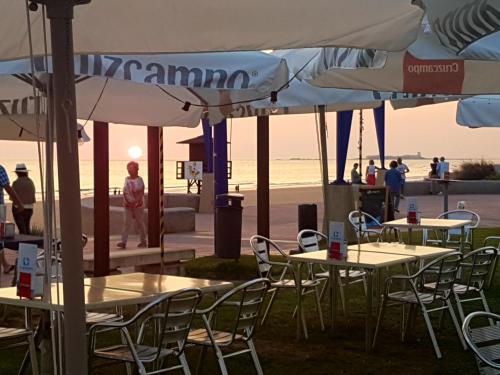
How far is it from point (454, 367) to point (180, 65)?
126 inches

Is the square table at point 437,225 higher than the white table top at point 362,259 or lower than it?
higher

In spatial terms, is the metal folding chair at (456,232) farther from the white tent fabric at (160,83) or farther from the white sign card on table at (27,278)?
the white sign card on table at (27,278)

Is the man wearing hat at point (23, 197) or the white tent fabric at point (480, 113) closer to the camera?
the white tent fabric at point (480, 113)

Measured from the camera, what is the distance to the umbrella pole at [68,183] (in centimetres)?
325

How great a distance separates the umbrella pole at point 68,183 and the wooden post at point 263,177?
30.9 ft

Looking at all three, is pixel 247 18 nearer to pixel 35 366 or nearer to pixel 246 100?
pixel 35 366

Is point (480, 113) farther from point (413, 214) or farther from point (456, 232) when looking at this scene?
point (413, 214)

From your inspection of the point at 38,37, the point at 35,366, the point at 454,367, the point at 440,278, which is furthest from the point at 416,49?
the point at 35,366

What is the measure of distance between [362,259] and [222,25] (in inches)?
133

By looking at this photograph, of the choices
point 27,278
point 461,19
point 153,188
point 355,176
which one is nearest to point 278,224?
point 153,188

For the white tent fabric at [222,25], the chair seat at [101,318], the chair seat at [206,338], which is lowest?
the chair seat at [206,338]

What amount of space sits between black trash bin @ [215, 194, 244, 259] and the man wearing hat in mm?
3006

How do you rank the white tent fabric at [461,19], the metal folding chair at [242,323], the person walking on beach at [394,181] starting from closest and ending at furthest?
the white tent fabric at [461,19], the metal folding chair at [242,323], the person walking on beach at [394,181]

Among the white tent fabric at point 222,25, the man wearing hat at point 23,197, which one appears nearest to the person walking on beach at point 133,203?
the man wearing hat at point 23,197
